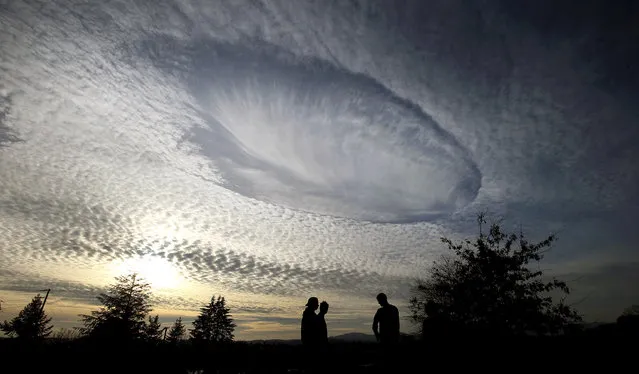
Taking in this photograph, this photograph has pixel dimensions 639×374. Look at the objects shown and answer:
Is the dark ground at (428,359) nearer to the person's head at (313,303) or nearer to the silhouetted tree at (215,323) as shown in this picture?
the person's head at (313,303)

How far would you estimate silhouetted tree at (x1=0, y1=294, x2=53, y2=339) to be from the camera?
49406 mm

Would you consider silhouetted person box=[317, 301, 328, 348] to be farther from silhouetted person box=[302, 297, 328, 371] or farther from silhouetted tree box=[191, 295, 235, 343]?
silhouetted tree box=[191, 295, 235, 343]

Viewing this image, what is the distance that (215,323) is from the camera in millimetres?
58125

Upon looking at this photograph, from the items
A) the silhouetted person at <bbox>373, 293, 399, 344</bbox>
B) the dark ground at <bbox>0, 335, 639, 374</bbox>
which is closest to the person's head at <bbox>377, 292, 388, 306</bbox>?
the silhouetted person at <bbox>373, 293, 399, 344</bbox>

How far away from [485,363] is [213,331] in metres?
60.7

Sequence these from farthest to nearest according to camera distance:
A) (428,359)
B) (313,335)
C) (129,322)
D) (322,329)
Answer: (129,322) → (322,329) → (313,335) → (428,359)

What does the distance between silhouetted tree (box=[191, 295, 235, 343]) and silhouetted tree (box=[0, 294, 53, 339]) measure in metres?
25.0

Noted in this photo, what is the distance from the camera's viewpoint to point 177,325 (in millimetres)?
71625

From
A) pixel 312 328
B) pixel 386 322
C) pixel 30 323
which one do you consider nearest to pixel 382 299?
pixel 386 322

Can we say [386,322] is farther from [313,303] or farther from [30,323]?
[30,323]

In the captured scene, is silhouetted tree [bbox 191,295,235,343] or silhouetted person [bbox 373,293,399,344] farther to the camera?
silhouetted tree [bbox 191,295,235,343]

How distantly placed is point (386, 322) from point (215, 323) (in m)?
60.3

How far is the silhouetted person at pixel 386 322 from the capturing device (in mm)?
7445

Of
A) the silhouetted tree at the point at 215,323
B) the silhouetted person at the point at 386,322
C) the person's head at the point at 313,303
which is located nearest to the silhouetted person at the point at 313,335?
the person's head at the point at 313,303
